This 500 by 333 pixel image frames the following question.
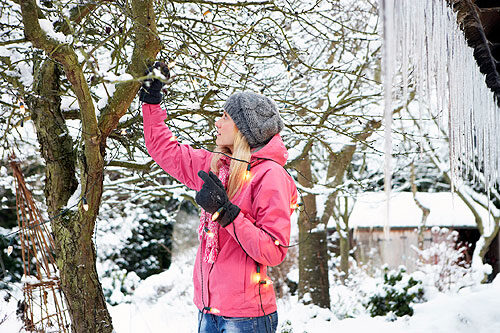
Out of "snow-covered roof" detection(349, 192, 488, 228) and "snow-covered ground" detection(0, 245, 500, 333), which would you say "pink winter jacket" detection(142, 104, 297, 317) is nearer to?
"snow-covered ground" detection(0, 245, 500, 333)

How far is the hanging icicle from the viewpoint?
3.88ft

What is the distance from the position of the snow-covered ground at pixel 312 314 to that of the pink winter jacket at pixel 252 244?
1549 mm

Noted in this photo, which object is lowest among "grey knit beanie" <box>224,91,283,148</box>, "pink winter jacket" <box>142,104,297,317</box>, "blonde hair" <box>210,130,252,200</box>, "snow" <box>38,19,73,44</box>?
"pink winter jacket" <box>142,104,297,317</box>

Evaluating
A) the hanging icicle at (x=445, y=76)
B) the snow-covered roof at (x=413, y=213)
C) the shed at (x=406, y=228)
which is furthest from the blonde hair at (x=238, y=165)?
the shed at (x=406, y=228)

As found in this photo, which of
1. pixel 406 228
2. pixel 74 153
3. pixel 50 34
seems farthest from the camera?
pixel 406 228

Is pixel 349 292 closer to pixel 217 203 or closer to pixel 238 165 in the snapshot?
Result: pixel 238 165

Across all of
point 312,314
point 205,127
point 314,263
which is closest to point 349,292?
point 314,263

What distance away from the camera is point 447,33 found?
1.62 metres

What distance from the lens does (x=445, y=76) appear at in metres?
1.68

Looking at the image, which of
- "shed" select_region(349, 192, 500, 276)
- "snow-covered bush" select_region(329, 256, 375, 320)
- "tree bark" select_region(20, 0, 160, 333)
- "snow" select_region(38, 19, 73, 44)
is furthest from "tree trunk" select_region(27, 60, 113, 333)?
"shed" select_region(349, 192, 500, 276)

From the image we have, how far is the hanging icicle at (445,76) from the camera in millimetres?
1182

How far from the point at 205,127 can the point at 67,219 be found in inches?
67.2

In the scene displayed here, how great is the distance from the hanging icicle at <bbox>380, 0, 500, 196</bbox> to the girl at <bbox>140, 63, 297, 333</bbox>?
66 cm

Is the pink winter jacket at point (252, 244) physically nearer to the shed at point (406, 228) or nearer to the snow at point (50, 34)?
the snow at point (50, 34)
